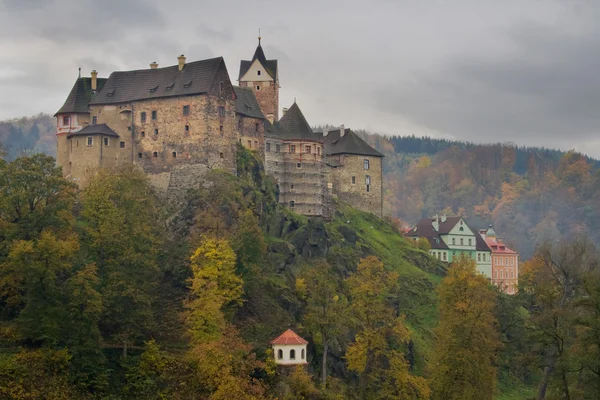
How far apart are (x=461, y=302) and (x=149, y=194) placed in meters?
27.9

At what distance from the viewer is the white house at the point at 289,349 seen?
63531 mm


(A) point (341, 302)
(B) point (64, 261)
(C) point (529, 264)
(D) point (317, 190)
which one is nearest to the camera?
(B) point (64, 261)

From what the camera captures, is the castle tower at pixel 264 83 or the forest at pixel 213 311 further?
the castle tower at pixel 264 83

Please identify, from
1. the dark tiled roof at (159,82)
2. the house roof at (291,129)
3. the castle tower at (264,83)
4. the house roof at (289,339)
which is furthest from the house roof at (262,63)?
the house roof at (289,339)

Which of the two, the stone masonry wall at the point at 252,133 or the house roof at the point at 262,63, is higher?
the house roof at the point at 262,63

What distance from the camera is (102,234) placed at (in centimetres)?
6500

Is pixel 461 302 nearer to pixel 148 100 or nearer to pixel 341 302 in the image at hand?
pixel 341 302

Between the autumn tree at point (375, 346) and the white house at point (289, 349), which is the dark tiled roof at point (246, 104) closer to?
the autumn tree at point (375, 346)

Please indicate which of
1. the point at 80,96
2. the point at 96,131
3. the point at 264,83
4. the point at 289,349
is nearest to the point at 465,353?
the point at 289,349

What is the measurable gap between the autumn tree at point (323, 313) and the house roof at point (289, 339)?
2.17 meters

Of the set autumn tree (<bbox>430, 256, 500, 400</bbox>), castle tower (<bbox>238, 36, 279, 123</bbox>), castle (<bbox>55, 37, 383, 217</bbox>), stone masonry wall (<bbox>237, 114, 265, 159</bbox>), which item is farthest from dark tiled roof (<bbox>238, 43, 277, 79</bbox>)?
autumn tree (<bbox>430, 256, 500, 400</bbox>)

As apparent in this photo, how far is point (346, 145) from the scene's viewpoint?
10438 cm

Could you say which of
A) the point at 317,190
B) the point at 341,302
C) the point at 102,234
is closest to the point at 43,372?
the point at 102,234

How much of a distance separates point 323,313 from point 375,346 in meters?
4.49
